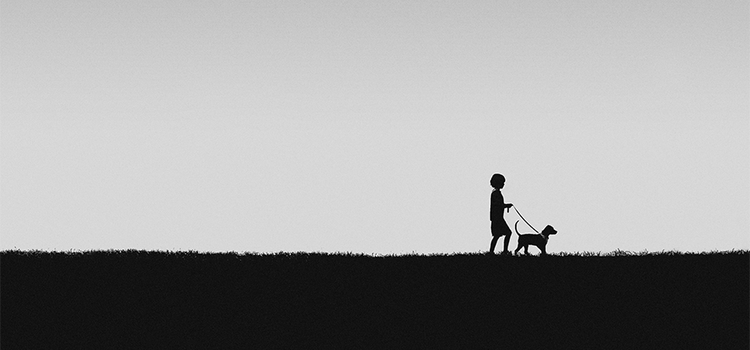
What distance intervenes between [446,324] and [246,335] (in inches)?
112

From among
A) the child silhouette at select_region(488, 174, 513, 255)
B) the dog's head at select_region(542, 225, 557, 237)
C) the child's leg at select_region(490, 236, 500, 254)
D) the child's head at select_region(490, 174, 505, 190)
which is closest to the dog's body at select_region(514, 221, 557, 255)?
the dog's head at select_region(542, 225, 557, 237)

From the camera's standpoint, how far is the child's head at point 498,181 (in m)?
13.8

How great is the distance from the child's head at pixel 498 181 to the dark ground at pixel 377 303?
1.13 metres

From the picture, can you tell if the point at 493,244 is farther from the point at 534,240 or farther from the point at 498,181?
the point at 498,181

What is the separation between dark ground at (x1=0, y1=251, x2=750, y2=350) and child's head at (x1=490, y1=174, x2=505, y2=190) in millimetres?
1125

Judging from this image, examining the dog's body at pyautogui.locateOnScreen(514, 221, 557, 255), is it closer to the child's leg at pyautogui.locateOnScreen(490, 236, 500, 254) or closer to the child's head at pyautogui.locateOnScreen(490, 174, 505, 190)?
the child's leg at pyautogui.locateOnScreen(490, 236, 500, 254)

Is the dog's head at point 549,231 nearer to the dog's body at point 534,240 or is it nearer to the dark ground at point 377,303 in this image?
the dog's body at point 534,240

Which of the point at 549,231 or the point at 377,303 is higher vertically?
the point at 549,231

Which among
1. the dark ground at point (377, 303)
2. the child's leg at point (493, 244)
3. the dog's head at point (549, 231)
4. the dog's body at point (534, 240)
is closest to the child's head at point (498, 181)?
the dog's body at point (534, 240)

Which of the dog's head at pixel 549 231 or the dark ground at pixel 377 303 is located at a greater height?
the dog's head at pixel 549 231

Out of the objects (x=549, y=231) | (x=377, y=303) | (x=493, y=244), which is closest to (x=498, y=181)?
(x=493, y=244)

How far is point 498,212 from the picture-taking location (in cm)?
1371

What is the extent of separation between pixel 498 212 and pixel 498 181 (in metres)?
0.50

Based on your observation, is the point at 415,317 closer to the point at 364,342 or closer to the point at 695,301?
the point at 364,342
